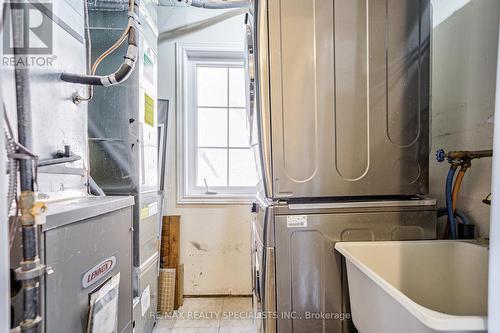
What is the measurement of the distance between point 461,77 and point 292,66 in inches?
34.2

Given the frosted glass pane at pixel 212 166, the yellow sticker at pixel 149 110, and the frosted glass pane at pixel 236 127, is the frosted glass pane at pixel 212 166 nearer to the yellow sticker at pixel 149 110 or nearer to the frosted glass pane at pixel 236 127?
the frosted glass pane at pixel 236 127

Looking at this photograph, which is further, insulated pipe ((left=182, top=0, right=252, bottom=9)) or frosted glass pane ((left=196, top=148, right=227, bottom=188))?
frosted glass pane ((left=196, top=148, right=227, bottom=188))

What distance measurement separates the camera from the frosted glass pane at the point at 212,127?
2.22 metres

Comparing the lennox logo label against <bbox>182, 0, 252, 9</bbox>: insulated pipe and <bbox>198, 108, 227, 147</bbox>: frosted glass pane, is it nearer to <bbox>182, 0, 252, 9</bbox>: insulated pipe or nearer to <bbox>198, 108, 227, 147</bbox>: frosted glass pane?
<bbox>198, 108, 227, 147</bbox>: frosted glass pane

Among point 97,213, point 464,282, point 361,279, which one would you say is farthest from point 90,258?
point 464,282

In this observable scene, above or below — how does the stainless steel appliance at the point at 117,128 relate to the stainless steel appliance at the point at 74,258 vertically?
above

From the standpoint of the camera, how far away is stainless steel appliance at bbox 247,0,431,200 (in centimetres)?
97

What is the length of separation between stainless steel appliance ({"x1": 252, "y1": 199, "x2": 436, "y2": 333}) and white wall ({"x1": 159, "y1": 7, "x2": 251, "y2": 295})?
3.78ft

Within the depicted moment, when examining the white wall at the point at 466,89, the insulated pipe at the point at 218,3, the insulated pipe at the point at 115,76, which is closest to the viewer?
the insulated pipe at the point at 115,76

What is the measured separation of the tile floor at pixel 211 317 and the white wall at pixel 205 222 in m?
0.09

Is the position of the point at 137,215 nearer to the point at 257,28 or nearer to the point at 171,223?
the point at 171,223

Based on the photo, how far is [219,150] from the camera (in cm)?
224
